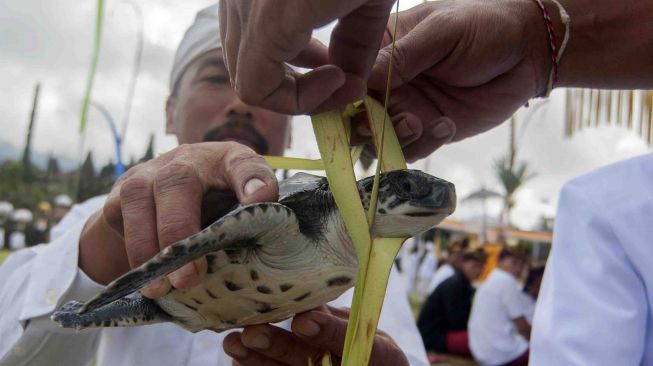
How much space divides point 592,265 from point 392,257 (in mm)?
382

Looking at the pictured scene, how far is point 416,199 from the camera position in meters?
0.41

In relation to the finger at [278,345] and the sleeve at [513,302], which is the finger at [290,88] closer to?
the finger at [278,345]

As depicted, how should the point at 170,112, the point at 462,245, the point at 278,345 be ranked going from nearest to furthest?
the point at 278,345
the point at 170,112
the point at 462,245

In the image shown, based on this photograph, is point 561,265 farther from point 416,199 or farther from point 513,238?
point 513,238

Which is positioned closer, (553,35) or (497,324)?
(553,35)

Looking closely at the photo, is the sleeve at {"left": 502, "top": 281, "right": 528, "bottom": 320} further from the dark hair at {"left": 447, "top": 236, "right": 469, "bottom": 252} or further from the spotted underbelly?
the spotted underbelly

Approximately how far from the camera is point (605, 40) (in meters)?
0.65

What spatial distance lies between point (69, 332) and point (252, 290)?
477 millimetres

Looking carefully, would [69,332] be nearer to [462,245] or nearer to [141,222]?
[141,222]

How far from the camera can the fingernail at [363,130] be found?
0.49 meters

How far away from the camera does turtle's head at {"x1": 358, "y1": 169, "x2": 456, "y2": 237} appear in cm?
41

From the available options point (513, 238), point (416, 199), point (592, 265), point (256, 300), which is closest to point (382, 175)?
point (416, 199)

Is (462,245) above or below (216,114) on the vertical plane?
below

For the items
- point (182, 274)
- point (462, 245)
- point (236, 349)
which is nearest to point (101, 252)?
point (236, 349)
